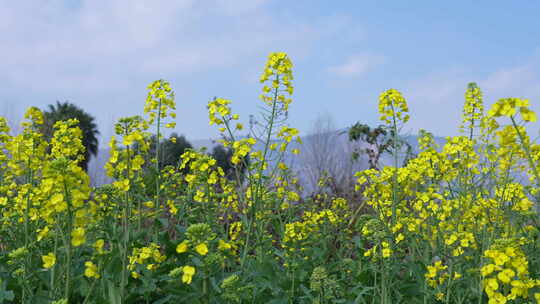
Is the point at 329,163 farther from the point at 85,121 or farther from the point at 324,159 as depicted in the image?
the point at 85,121

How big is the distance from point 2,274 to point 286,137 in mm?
2480

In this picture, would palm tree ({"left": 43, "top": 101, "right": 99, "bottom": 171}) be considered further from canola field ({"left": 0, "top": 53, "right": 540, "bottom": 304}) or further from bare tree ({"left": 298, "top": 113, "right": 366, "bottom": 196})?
canola field ({"left": 0, "top": 53, "right": 540, "bottom": 304})

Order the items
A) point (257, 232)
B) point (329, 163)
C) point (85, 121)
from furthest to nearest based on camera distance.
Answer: point (85, 121) → point (329, 163) → point (257, 232)

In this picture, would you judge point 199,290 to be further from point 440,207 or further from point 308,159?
point 308,159

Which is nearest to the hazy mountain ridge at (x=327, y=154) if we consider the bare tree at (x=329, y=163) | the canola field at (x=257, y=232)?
the bare tree at (x=329, y=163)

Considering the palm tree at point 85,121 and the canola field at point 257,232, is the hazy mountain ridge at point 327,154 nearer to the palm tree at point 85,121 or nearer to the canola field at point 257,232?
the canola field at point 257,232

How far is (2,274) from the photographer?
3.66 metres

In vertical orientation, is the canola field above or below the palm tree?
below

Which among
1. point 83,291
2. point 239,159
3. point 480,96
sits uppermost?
point 480,96

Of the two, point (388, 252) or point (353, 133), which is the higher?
point (353, 133)

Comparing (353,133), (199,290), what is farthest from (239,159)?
(353,133)

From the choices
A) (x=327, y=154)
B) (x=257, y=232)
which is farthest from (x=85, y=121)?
(x=257, y=232)

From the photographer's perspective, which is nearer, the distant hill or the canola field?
the canola field

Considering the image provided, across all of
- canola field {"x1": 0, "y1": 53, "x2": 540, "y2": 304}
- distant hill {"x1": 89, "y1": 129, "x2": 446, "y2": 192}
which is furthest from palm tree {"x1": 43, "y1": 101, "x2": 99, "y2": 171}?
canola field {"x1": 0, "y1": 53, "x2": 540, "y2": 304}
